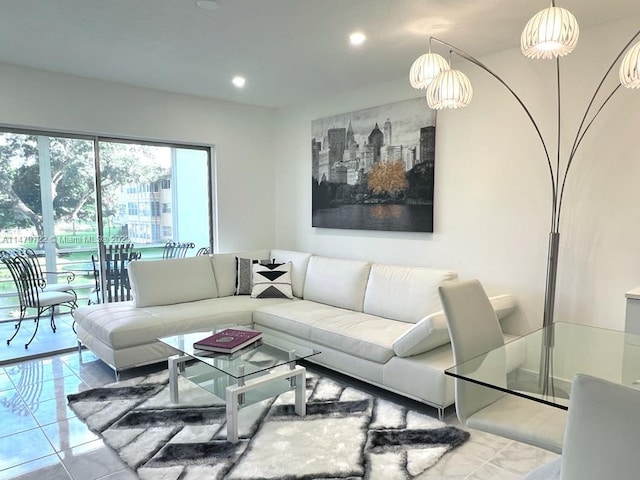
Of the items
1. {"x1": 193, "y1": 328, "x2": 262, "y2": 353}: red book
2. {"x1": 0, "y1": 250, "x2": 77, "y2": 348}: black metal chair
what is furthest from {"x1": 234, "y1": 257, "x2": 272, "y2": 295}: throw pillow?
{"x1": 0, "y1": 250, "x2": 77, "y2": 348}: black metal chair

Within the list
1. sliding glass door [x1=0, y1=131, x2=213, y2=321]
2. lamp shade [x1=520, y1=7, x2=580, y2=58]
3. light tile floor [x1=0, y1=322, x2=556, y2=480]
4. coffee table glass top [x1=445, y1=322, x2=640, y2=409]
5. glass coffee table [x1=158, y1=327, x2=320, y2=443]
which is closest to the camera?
coffee table glass top [x1=445, y1=322, x2=640, y2=409]

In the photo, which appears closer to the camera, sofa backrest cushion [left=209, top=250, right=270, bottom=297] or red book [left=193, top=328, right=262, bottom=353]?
red book [left=193, top=328, right=262, bottom=353]

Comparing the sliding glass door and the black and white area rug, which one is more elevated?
the sliding glass door

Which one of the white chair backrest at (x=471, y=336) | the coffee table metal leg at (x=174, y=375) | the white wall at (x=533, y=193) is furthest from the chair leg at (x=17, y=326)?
the white chair backrest at (x=471, y=336)

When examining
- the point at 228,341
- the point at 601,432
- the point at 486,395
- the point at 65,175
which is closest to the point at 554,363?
the point at 486,395

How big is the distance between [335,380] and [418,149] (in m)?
2.14

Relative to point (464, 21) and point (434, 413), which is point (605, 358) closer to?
point (434, 413)

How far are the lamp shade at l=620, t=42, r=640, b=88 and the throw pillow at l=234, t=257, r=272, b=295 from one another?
11.3ft

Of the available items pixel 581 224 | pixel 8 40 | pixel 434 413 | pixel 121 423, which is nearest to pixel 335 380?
pixel 434 413

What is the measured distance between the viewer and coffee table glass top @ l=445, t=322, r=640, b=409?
1.69 m

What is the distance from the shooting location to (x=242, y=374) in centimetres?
249

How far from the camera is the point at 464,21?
9.12 ft

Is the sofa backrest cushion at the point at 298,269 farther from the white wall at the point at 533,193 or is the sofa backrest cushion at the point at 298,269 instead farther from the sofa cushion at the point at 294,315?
the white wall at the point at 533,193

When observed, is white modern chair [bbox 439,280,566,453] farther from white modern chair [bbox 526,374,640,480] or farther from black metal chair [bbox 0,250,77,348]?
black metal chair [bbox 0,250,77,348]
